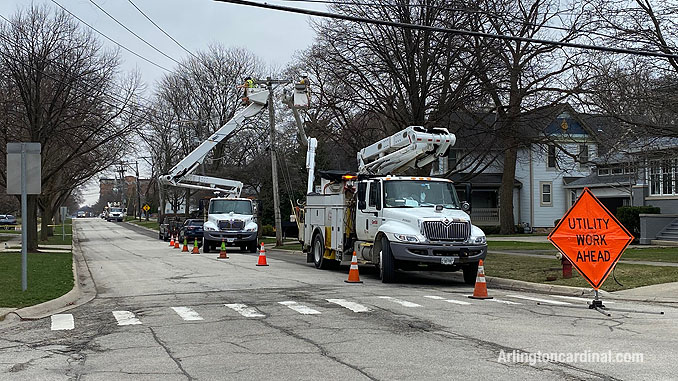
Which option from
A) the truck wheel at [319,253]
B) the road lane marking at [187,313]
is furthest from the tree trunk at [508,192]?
the road lane marking at [187,313]

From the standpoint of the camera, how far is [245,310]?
12.1 meters

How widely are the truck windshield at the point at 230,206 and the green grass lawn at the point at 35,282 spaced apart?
34.5ft

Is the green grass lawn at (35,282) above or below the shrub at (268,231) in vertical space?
below

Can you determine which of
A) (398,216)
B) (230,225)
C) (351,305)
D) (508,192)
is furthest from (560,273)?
(508,192)

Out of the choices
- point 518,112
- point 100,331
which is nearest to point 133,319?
point 100,331

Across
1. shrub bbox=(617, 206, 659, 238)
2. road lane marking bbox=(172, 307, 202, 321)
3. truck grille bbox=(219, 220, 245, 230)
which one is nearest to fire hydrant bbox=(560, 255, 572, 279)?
road lane marking bbox=(172, 307, 202, 321)

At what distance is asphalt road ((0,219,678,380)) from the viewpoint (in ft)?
24.4

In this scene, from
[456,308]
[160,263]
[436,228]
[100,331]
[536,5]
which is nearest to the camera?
[100,331]

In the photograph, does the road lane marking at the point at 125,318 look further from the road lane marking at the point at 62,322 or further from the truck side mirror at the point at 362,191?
the truck side mirror at the point at 362,191

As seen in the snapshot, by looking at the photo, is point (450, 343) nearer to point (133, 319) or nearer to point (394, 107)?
point (133, 319)

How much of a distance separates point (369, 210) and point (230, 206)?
17.0 metres

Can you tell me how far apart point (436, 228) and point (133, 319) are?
749 cm

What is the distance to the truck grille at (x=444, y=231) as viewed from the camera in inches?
647

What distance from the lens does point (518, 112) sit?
1059 inches
